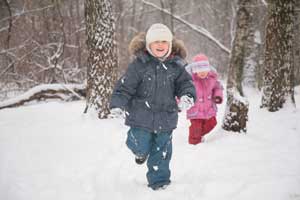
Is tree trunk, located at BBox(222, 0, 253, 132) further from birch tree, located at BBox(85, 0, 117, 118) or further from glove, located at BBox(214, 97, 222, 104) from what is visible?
birch tree, located at BBox(85, 0, 117, 118)

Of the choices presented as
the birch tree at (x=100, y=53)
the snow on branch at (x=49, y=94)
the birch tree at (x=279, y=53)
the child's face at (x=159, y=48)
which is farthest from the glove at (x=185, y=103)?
the snow on branch at (x=49, y=94)

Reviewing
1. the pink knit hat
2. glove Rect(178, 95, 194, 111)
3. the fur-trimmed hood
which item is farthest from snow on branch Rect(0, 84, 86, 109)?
glove Rect(178, 95, 194, 111)

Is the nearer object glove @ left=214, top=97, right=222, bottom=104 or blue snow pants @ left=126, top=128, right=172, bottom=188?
blue snow pants @ left=126, top=128, right=172, bottom=188

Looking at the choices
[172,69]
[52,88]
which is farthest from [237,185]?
[52,88]

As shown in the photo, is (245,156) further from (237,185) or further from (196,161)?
(237,185)

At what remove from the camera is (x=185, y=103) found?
356 centimetres

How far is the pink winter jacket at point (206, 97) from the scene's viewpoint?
205 inches

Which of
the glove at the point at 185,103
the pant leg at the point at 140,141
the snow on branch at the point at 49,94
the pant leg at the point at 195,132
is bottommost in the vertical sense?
the snow on branch at the point at 49,94

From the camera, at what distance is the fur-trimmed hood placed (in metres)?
3.71

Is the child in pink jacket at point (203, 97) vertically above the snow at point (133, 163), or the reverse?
the child in pink jacket at point (203, 97)

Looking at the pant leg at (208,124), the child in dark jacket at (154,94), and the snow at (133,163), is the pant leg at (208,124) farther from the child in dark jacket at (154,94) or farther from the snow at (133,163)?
the child in dark jacket at (154,94)

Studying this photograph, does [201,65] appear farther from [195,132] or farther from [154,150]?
[154,150]

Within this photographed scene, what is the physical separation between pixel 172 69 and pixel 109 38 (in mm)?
3255

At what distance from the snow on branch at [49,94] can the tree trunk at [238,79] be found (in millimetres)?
5363
